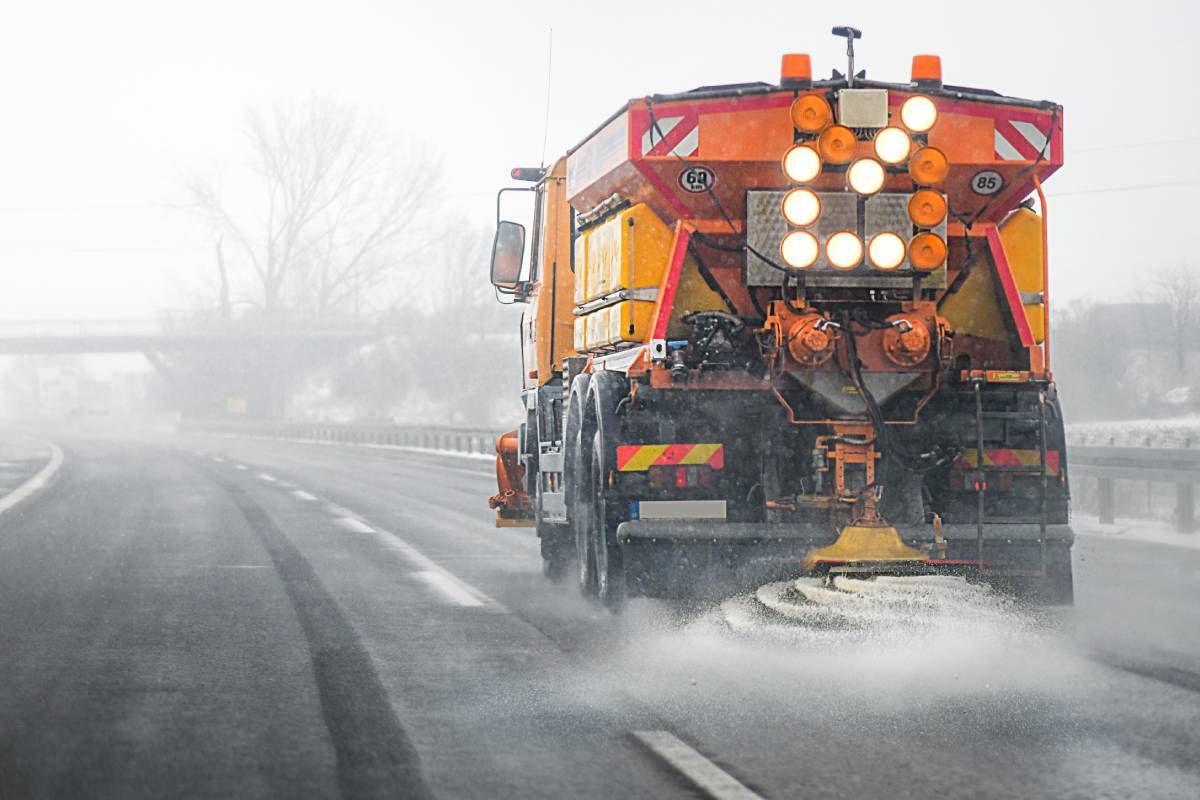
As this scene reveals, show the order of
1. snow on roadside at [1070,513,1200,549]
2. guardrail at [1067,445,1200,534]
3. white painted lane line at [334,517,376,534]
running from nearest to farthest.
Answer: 1. snow on roadside at [1070,513,1200,549]
2. guardrail at [1067,445,1200,534]
3. white painted lane line at [334,517,376,534]

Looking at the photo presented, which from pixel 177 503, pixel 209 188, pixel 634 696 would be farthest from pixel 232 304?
pixel 634 696

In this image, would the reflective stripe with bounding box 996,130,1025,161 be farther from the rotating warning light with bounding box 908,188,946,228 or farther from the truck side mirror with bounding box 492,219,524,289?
the truck side mirror with bounding box 492,219,524,289

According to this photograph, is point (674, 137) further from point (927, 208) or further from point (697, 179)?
point (927, 208)

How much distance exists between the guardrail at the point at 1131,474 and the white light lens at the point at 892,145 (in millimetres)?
6519

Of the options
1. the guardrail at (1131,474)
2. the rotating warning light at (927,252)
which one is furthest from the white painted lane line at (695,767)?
the guardrail at (1131,474)

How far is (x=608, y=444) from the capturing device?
25.3 ft

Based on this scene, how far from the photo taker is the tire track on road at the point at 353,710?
4.80m

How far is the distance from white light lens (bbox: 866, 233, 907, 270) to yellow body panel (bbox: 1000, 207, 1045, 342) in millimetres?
729

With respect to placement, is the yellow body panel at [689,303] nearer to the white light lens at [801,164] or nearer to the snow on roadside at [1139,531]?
the white light lens at [801,164]

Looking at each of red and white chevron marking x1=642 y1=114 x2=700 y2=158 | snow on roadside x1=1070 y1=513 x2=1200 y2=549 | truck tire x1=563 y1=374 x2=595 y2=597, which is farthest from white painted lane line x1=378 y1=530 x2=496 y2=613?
snow on roadside x1=1070 y1=513 x2=1200 y2=549

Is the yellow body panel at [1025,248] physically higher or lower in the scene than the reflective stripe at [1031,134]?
lower

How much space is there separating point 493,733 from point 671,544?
7.19 ft

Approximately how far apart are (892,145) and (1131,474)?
7.06 meters

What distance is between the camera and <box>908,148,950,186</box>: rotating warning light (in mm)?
7434
